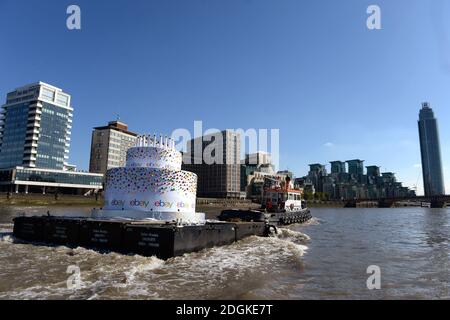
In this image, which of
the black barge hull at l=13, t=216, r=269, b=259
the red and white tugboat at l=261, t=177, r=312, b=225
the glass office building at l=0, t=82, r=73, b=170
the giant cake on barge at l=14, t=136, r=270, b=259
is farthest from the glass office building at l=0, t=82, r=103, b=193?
the giant cake on barge at l=14, t=136, r=270, b=259

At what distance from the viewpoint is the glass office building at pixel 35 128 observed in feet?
463

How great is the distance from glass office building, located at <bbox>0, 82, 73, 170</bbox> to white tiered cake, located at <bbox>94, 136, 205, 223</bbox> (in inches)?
5055

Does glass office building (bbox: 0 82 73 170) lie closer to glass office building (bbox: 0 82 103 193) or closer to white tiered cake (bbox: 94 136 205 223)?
glass office building (bbox: 0 82 103 193)

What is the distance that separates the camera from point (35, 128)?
141000 mm

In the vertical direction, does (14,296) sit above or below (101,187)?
below

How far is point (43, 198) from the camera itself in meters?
98.7

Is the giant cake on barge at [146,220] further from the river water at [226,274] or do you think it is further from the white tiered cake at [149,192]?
the river water at [226,274]

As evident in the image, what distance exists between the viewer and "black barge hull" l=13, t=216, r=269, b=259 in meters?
22.7

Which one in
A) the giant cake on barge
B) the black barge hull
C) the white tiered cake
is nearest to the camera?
the black barge hull

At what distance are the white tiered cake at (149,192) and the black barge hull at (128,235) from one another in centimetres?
338

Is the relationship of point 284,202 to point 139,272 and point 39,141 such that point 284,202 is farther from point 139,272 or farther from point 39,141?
point 39,141
